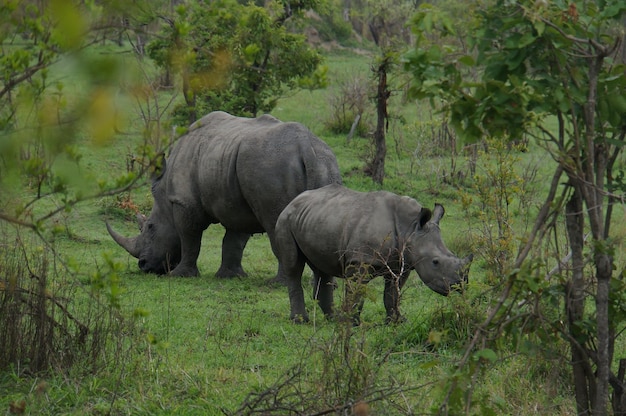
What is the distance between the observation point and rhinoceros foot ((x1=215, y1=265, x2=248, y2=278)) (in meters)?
11.8

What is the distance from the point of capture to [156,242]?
1210 cm

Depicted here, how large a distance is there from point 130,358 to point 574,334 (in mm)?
3000

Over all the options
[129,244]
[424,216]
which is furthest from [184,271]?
[424,216]

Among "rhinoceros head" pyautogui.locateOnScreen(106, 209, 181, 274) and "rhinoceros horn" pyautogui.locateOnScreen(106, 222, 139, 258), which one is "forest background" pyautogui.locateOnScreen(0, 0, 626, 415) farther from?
"rhinoceros horn" pyautogui.locateOnScreen(106, 222, 139, 258)

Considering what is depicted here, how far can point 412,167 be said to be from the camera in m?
18.0

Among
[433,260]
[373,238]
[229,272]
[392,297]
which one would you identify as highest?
[373,238]

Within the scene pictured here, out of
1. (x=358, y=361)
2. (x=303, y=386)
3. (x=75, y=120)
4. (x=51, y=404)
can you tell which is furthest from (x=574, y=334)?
(x=51, y=404)

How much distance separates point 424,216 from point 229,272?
4.10 m

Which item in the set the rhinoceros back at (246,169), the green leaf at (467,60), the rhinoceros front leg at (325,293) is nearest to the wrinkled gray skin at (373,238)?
the rhinoceros front leg at (325,293)

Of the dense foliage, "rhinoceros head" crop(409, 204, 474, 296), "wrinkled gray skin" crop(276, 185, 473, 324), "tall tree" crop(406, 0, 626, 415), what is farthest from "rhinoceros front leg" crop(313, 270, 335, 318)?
the dense foliage

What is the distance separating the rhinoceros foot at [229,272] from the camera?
1184cm

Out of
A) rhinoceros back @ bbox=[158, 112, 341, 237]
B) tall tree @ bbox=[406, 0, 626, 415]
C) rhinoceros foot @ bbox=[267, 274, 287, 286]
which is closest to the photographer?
tall tree @ bbox=[406, 0, 626, 415]

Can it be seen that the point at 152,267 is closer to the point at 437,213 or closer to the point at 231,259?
the point at 231,259

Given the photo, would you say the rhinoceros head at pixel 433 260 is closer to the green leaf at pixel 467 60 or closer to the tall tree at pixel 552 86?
the tall tree at pixel 552 86
